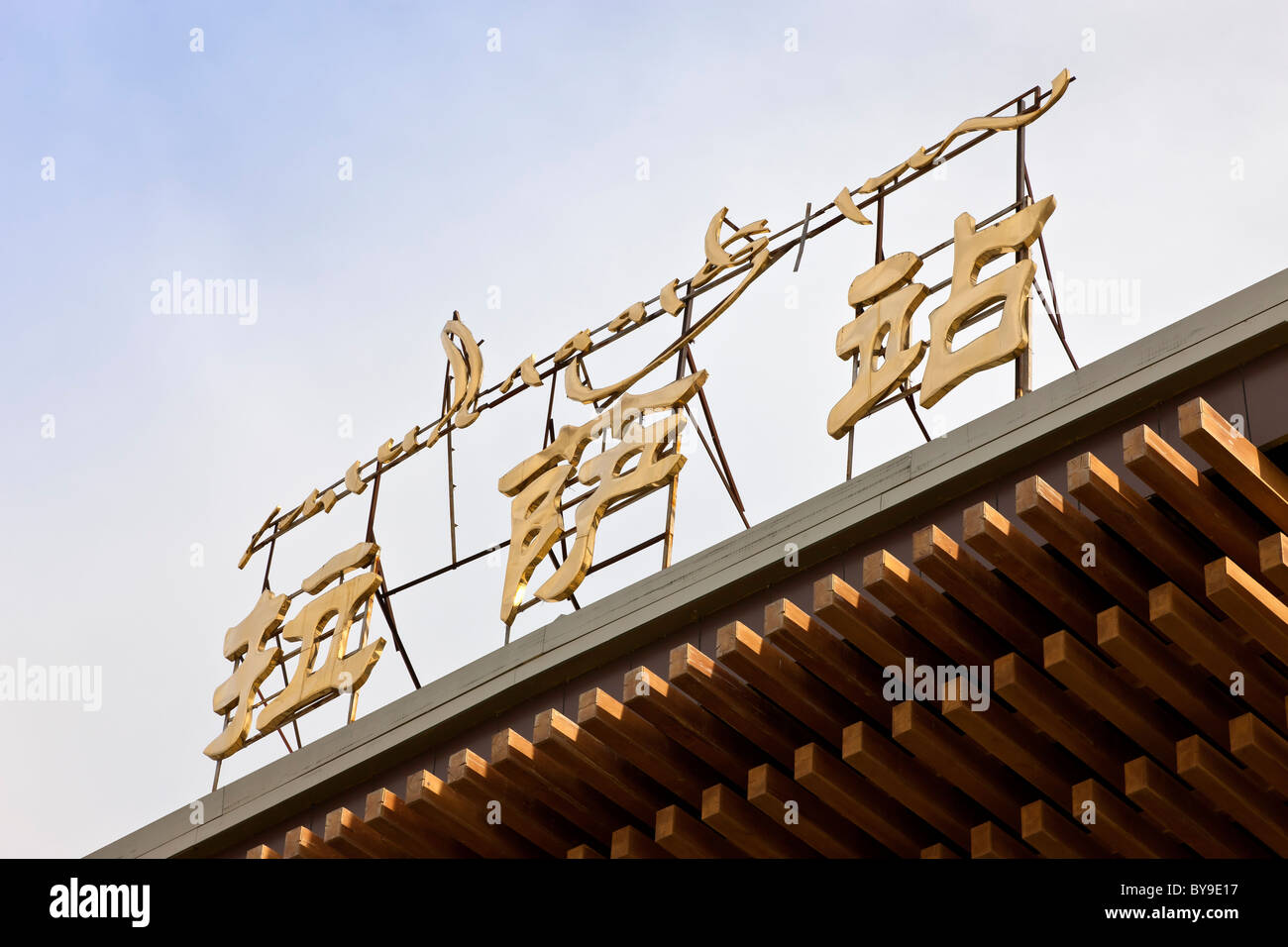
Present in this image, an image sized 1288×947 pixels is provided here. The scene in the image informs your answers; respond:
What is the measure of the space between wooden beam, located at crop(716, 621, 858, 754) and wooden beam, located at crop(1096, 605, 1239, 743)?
96 centimetres

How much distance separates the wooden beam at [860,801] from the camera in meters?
6.26

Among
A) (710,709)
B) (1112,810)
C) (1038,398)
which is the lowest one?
(1112,810)

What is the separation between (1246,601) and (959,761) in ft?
3.68

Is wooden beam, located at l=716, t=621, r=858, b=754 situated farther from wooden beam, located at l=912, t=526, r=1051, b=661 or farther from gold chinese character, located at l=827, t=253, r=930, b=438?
gold chinese character, located at l=827, t=253, r=930, b=438

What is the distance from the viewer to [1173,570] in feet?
18.9

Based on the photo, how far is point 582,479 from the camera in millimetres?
8227

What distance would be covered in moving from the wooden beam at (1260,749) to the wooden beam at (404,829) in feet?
9.31

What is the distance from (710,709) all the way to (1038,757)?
109 cm

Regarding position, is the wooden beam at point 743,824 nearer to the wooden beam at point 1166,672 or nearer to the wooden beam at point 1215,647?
the wooden beam at point 1166,672
